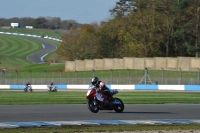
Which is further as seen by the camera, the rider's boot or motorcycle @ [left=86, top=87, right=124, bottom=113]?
the rider's boot

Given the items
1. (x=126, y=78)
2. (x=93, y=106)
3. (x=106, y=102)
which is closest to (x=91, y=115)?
(x=93, y=106)

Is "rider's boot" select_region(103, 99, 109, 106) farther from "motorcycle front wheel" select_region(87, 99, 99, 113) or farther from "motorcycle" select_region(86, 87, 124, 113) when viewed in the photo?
"motorcycle front wheel" select_region(87, 99, 99, 113)

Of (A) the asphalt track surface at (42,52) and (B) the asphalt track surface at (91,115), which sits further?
(A) the asphalt track surface at (42,52)

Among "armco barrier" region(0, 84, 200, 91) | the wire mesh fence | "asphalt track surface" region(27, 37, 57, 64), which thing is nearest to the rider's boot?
"armco barrier" region(0, 84, 200, 91)

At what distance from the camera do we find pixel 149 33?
88.4 meters

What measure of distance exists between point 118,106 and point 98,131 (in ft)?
23.1

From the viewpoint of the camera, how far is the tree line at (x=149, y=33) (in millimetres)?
Result: 82812

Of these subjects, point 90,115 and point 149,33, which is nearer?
point 90,115

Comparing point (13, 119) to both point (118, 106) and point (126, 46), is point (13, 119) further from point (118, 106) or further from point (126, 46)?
point (126, 46)

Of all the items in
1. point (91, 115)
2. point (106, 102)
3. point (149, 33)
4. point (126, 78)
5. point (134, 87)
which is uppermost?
point (149, 33)

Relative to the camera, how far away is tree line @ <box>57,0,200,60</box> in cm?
8281

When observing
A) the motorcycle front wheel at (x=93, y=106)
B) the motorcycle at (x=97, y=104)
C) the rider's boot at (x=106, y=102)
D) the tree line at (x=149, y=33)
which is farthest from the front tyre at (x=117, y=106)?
the tree line at (x=149, y=33)

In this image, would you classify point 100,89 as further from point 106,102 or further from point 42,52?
point 42,52

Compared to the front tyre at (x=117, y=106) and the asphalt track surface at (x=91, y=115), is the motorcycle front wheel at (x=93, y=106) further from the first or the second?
the front tyre at (x=117, y=106)
